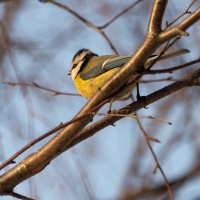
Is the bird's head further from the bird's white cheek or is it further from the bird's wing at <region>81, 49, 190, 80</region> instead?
the bird's wing at <region>81, 49, 190, 80</region>

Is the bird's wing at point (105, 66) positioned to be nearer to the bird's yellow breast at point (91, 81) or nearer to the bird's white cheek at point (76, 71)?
the bird's yellow breast at point (91, 81)

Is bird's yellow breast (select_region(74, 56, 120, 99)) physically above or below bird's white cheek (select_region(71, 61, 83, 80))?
below

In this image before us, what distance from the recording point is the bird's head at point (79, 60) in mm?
3379

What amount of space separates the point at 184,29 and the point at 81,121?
0.61 m

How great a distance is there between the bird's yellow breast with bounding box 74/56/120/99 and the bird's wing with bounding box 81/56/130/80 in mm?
22

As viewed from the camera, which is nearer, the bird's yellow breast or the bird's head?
the bird's yellow breast

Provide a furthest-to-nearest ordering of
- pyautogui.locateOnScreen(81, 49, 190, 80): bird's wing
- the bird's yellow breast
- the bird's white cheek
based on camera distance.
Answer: the bird's white cheek, the bird's yellow breast, pyautogui.locateOnScreen(81, 49, 190, 80): bird's wing

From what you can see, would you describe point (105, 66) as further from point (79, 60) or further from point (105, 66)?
point (79, 60)

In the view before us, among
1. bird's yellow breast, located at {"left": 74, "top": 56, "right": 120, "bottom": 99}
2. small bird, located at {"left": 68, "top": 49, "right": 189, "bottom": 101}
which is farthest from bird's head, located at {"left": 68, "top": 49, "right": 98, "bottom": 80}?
bird's yellow breast, located at {"left": 74, "top": 56, "right": 120, "bottom": 99}

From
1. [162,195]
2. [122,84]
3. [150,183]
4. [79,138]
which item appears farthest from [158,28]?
[150,183]

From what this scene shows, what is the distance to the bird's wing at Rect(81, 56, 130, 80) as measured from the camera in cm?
265

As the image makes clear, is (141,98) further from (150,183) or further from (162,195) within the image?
(150,183)

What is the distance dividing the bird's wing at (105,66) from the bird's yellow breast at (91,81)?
0.07 feet

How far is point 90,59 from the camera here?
3.38m
